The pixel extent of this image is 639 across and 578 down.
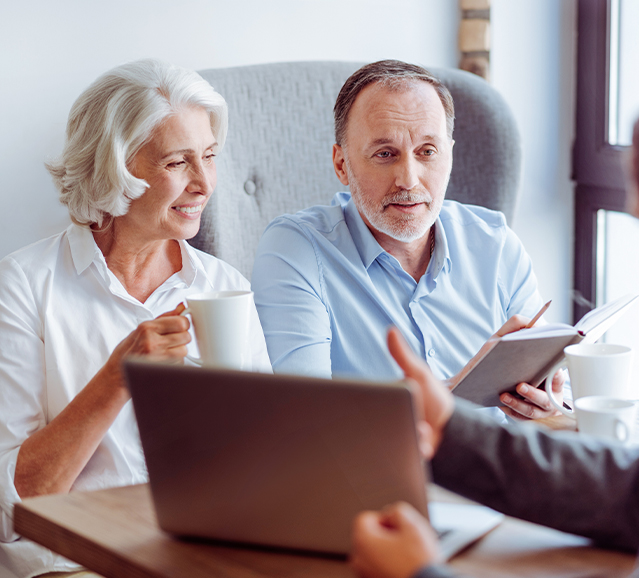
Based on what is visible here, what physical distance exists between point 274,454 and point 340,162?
125 cm

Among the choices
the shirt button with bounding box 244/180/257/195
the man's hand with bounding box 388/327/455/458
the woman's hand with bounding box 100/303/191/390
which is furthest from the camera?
the shirt button with bounding box 244/180/257/195

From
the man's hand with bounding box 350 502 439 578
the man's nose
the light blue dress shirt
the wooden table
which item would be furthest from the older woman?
the man's hand with bounding box 350 502 439 578

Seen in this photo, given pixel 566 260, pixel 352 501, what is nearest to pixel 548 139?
pixel 566 260

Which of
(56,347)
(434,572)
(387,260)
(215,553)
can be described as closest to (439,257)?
(387,260)

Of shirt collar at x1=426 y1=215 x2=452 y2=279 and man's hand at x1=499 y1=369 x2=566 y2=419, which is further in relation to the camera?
shirt collar at x1=426 y1=215 x2=452 y2=279

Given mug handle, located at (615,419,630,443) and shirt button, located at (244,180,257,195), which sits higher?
shirt button, located at (244,180,257,195)

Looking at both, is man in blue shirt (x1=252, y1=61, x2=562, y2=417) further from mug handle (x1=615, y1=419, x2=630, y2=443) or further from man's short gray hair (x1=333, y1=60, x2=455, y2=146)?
mug handle (x1=615, y1=419, x2=630, y2=443)

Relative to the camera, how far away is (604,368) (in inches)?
42.8

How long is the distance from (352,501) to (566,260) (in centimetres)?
230

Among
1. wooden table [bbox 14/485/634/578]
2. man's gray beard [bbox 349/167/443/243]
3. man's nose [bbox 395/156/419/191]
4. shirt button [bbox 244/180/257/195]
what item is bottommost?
wooden table [bbox 14/485/634/578]

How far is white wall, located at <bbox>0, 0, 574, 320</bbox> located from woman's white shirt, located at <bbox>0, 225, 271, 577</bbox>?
39cm

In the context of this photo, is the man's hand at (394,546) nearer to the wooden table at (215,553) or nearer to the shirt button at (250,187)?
the wooden table at (215,553)

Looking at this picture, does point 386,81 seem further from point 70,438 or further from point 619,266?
point 619,266

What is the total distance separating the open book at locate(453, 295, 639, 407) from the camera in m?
1.17
